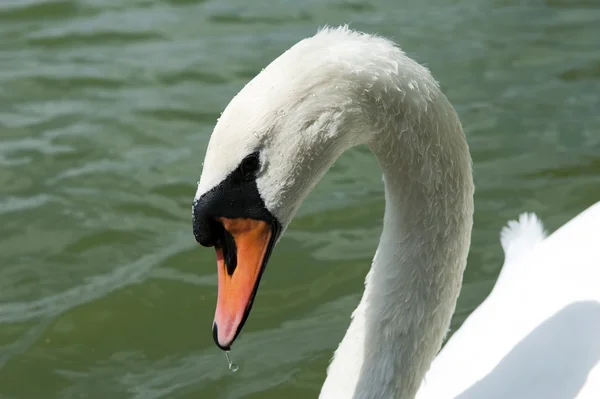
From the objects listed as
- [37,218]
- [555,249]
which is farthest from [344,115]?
[37,218]

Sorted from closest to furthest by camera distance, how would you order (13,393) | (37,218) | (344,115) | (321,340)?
(344,115) → (13,393) → (321,340) → (37,218)

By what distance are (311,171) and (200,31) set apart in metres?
5.11

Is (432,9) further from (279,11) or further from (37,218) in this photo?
(37,218)

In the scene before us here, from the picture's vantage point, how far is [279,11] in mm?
7809

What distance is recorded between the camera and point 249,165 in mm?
2598

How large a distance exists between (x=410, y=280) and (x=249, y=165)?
0.87 meters

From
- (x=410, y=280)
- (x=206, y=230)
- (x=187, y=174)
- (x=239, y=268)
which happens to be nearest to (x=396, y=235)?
(x=410, y=280)

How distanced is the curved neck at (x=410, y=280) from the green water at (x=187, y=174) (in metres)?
1.07

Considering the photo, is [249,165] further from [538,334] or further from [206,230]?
[538,334]

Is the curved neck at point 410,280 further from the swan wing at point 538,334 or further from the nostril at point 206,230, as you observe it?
the nostril at point 206,230

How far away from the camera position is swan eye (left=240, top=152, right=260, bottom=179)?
8.45ft

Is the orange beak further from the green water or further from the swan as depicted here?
the green water

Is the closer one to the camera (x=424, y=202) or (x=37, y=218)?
(x=424, y=202)

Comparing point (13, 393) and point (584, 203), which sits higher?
point (584, 203)
